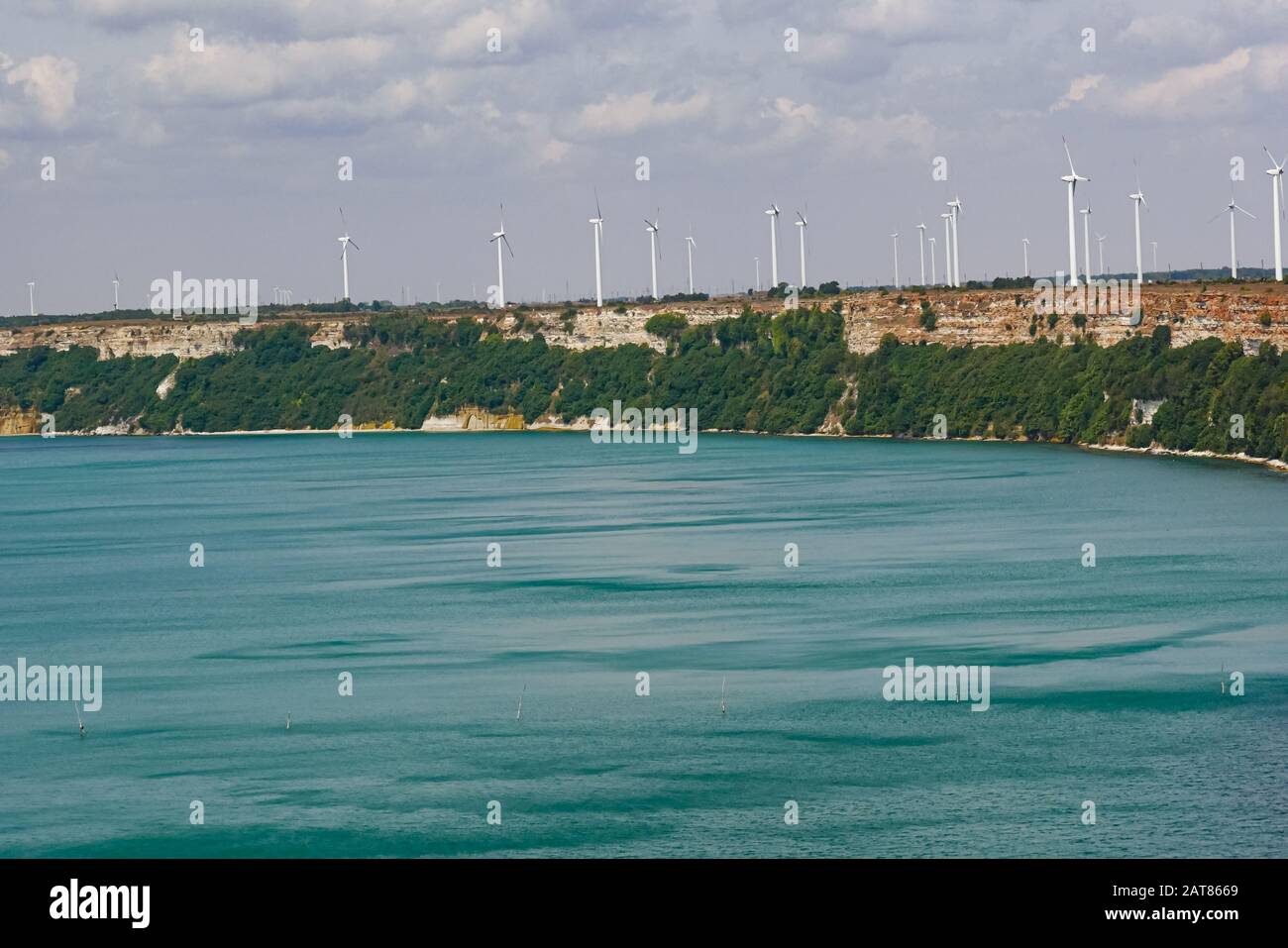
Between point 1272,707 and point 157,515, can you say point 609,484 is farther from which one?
point 1272,707

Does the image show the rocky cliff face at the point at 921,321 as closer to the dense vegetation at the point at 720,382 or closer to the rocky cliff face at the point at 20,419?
the dense vegetation at the point at 720,382

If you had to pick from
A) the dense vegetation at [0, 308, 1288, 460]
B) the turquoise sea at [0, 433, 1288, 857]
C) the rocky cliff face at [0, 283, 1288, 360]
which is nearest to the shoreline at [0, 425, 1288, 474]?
the dense vegetation at [0, 308, 1288, 460]

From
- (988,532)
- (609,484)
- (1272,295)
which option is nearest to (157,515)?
(609,484)

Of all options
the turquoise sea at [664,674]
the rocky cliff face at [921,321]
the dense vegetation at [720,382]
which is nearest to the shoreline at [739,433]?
the dense vegetation at [720,382]

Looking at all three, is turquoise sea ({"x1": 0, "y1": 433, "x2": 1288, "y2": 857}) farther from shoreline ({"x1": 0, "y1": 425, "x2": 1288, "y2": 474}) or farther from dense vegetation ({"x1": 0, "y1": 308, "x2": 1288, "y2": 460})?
dense vegetation ({"x1": 0, "y1": 308, "x2": 1288, "y2": 460})

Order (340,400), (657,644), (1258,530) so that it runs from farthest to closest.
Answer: (340,400)
(1258,530)
(657,644)

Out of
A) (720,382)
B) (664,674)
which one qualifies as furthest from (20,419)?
(664,674)
